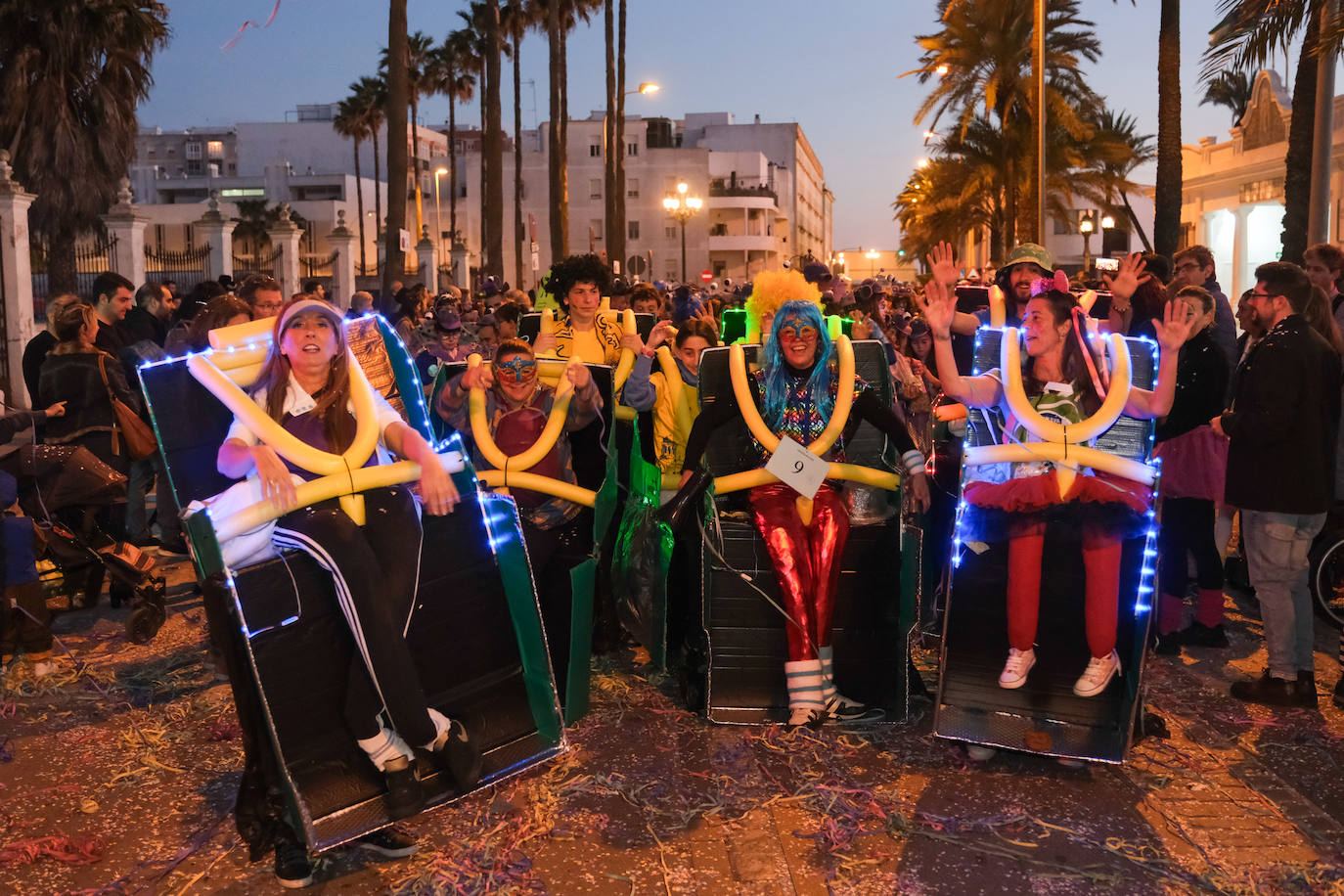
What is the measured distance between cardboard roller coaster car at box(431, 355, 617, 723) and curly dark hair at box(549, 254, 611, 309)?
1.90 metres

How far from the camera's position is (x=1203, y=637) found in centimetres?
687

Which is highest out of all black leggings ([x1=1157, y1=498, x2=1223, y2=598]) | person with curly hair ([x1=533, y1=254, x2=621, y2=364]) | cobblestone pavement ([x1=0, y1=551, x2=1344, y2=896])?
person with curly hair ([x1=533, y1=254, x2=621, y2=364])

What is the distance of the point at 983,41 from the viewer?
1199 inches

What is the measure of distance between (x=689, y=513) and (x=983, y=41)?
2777cm

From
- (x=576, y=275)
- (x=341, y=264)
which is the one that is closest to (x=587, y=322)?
(x=576, y=275)

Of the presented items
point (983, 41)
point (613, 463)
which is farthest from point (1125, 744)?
point (983, 41)

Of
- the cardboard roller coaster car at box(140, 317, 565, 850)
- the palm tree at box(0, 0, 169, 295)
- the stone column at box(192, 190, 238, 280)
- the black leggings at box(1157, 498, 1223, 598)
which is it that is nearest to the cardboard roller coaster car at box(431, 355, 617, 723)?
the cardboard roller coaster car at box(140, 317, 565, 850)

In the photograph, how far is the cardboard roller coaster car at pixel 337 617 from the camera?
4164mm

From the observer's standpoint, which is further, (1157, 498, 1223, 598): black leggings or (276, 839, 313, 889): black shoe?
(1157, 498, 1223, 598): black leggings

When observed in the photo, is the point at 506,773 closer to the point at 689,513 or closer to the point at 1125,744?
the point at 689,513

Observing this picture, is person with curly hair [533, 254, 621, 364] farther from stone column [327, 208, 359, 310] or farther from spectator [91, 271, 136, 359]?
stone column [327, 208, 359, 310]

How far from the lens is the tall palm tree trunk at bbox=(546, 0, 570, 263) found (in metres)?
31.2

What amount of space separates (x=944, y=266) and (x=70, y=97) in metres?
26.1

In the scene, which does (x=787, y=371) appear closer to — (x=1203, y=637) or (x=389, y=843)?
(x=389, y=843)
